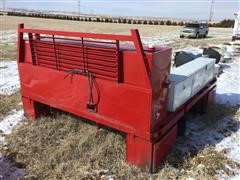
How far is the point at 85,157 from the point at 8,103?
2939 millimetres

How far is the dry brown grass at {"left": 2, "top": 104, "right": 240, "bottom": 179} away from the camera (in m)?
3.61

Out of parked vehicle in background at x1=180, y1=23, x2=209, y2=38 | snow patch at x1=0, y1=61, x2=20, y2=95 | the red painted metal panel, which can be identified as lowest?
parked vehicle in background at x1=180, y1=23, x2=209, y2=38

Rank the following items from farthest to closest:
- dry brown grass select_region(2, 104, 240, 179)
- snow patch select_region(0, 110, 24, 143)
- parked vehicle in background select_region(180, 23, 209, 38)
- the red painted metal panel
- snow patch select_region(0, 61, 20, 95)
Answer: parked vehicle in background select_region(180, 23, 209, 38) < snow patch select_region(0, 61, 20, 95) < snow patch select_region(0, 110, 24, 143) < dry brown grass select_region(2, 104, 240, 179) < the red painted metal panel

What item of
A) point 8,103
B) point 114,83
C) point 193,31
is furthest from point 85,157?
point 193,31

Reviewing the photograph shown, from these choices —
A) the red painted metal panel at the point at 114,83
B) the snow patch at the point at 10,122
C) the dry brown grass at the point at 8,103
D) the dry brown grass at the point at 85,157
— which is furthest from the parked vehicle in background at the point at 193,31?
the dry brown grass at the point at 85,157

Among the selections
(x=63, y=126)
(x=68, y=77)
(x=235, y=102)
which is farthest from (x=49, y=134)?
(x=235, y=102)

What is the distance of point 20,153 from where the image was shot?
4094 millimetres

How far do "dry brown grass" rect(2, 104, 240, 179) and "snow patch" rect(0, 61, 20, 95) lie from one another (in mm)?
2687

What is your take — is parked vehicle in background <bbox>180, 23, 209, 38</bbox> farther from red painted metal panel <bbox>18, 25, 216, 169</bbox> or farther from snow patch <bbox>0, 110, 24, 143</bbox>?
red painted metal panel <bbox>18, 25, 216, 169</bbox>

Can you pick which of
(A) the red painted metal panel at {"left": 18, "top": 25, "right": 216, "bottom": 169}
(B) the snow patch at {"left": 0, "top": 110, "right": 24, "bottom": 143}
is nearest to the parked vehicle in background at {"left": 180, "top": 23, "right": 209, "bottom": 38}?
(B) the snow patch at {"left": 0, "top": 110, "right": 24, "bottom": 143}

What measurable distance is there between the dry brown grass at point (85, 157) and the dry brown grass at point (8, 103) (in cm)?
114

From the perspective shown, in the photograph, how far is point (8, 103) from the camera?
6066mm

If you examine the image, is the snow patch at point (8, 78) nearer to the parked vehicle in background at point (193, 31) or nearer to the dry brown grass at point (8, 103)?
the dry brown grass at point (8, 103)

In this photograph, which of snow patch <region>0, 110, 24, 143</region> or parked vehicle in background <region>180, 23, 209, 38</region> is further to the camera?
parked vehicle in background <region>180, 23, 209, 38</region>
